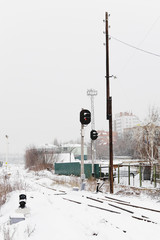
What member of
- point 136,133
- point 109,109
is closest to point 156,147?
point 136,133

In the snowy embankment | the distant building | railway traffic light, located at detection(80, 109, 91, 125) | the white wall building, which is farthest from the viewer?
the white wall building

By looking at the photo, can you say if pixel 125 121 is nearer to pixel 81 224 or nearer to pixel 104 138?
pixel 104 138

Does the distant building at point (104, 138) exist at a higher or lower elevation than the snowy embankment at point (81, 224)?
higher

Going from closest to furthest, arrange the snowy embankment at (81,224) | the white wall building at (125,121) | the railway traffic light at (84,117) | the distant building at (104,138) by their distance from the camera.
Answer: the snowy embankment at (81,224), the railway traffic light at (84,117), the distant building at (104,138), the white wall building at (125,121)

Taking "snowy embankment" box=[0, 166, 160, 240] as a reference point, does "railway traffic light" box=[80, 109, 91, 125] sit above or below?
above

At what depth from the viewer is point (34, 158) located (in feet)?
170

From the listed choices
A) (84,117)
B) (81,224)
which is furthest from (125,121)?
(81,224)

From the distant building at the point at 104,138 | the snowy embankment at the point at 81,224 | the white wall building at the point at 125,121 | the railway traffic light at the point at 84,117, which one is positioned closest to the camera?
the snowy embankment at the point at 81,224

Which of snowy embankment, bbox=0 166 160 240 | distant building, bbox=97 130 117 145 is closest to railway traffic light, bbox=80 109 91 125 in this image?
snowy embankment, bbox=0 166 160 240

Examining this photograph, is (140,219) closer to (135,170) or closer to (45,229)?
(45,229)

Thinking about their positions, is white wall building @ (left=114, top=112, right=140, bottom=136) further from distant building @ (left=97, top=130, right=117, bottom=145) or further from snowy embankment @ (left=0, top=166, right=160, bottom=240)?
snowy embankment @ (left=0, top=166, right=160, bottom=240)

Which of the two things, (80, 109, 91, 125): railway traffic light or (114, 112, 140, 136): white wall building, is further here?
(114, 112, 140, 136): white wall building

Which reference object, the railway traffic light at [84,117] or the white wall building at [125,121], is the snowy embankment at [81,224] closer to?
the railway traffic light at [84,117]

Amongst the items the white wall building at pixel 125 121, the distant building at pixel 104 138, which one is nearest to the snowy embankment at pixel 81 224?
the distant building at pixel 104 138
